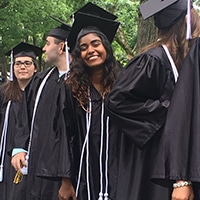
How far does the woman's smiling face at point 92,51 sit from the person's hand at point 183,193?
1.28m

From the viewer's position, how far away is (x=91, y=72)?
365 cm

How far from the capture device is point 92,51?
3.54 metres

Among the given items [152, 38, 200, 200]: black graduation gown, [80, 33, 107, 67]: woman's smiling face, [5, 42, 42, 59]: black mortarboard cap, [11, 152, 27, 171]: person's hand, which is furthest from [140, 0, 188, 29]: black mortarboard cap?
[5, 42, 42, 59]: black mortarboard cap

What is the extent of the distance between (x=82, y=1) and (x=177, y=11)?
10.4 metres

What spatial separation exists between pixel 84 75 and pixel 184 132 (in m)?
1.14

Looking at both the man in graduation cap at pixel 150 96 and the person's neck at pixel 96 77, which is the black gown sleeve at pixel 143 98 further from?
the person's neck at pixel 96 77

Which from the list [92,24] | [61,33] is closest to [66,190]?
[92,24]

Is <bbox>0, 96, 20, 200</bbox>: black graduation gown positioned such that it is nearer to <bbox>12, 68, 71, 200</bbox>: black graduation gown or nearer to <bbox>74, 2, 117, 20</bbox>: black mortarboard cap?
<bbox>12, 68, 71, 200</bbox>: black graduation gown

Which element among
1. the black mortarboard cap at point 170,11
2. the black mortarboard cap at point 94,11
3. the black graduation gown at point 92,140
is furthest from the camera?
the black mortarboard cap at point 94,11

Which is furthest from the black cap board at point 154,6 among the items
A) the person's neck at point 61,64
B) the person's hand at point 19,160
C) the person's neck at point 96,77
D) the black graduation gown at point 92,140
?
the person's hand at point 19,160

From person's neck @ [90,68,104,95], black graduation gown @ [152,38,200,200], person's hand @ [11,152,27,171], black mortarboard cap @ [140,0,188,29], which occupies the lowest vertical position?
person's hand @ [11,152,27,171]

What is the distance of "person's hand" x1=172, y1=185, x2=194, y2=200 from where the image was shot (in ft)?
8.60

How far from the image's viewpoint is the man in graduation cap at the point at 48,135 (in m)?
3.57

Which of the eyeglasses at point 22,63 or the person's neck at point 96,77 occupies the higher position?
the eyeglasses at point 22,63
